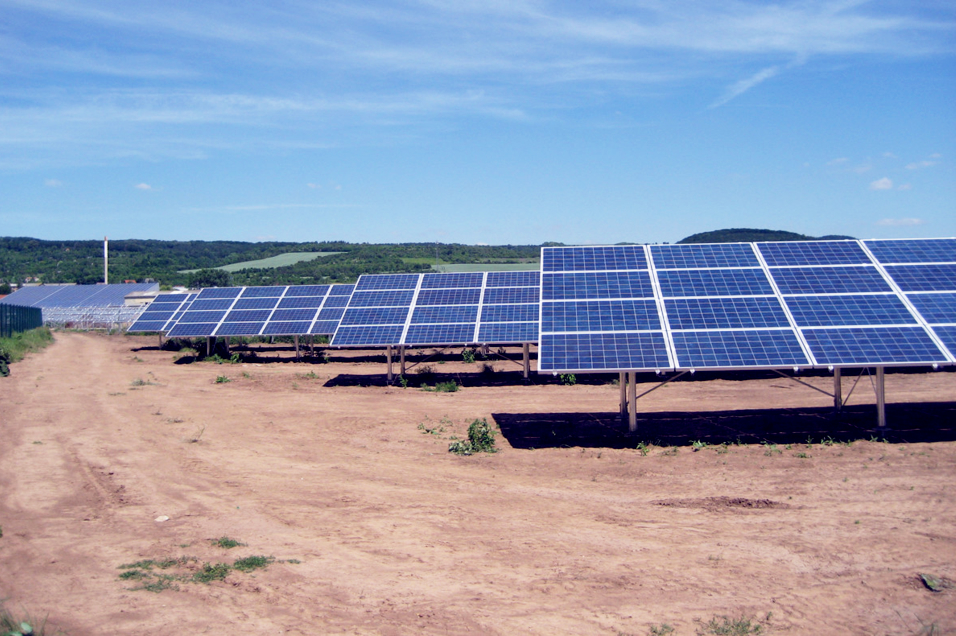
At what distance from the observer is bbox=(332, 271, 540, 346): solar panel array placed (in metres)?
27.8

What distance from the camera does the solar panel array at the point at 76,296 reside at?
242 feet

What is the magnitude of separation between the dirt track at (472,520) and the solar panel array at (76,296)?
55.9 metres

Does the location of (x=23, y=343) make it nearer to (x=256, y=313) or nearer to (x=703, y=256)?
(x=256, y=313)

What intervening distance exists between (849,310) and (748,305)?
244 cm

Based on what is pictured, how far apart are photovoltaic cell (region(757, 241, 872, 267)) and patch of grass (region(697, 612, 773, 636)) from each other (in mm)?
→ 14354

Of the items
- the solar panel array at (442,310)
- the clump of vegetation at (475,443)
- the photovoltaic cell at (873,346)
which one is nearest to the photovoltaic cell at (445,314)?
the solar panel array at (442,310)

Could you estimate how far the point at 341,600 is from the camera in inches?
354

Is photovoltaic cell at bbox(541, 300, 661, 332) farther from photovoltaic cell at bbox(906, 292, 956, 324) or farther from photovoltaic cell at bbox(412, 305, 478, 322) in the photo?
photovoltaic cell at bbox(412, 305, 478, 322)

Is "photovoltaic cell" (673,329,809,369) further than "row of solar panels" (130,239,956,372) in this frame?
No

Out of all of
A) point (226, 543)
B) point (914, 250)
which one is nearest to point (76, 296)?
point (226, 543)

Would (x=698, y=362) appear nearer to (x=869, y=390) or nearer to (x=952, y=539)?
(x=952, y=539)

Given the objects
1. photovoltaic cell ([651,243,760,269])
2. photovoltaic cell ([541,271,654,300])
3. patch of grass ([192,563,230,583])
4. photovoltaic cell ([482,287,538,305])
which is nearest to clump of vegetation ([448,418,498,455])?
photovoltaic cell ([541,271,654,300])

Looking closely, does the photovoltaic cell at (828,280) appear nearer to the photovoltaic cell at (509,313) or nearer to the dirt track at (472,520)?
the dirt track at (472,520)

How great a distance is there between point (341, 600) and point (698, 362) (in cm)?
1048
